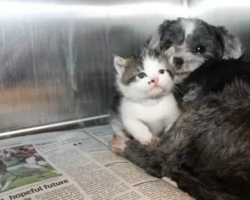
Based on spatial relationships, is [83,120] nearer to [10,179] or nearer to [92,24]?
[92,24]

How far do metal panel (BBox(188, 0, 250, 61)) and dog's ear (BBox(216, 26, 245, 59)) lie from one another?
116 mm

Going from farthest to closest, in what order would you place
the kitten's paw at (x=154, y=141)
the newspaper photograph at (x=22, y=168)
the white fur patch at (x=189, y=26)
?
the white fur patch at (x=189, y=26) → the kitten's paw at (x=154, y=141) → the newspaper photograph at (x=22, y=168)


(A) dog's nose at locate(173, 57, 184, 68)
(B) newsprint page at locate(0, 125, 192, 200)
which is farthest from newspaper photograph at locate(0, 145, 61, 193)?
(A) dog's nose at locate(173, 57, 184, 68)

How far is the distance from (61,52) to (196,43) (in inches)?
22.5

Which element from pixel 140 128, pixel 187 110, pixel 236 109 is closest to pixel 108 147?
pixel 140 128

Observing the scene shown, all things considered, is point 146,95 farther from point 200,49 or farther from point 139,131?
point 200,49

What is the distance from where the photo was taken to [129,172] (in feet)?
4.17

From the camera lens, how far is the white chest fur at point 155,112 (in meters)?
1.46

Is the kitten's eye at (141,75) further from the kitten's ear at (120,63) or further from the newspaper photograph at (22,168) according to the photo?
the newspaper photograph at (22,168)

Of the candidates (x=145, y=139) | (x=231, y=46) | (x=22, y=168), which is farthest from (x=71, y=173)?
(x=231, y=46)

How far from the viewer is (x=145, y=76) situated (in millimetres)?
1416

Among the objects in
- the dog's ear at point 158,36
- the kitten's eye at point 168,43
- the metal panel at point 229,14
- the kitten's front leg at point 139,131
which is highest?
the metal panel at point 229,14

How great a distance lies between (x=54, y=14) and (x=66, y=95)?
1.16 feet

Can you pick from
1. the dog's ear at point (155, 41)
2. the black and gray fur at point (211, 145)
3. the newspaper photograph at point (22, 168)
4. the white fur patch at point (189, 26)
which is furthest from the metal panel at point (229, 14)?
the newspaper photograph at point (22, 168)
